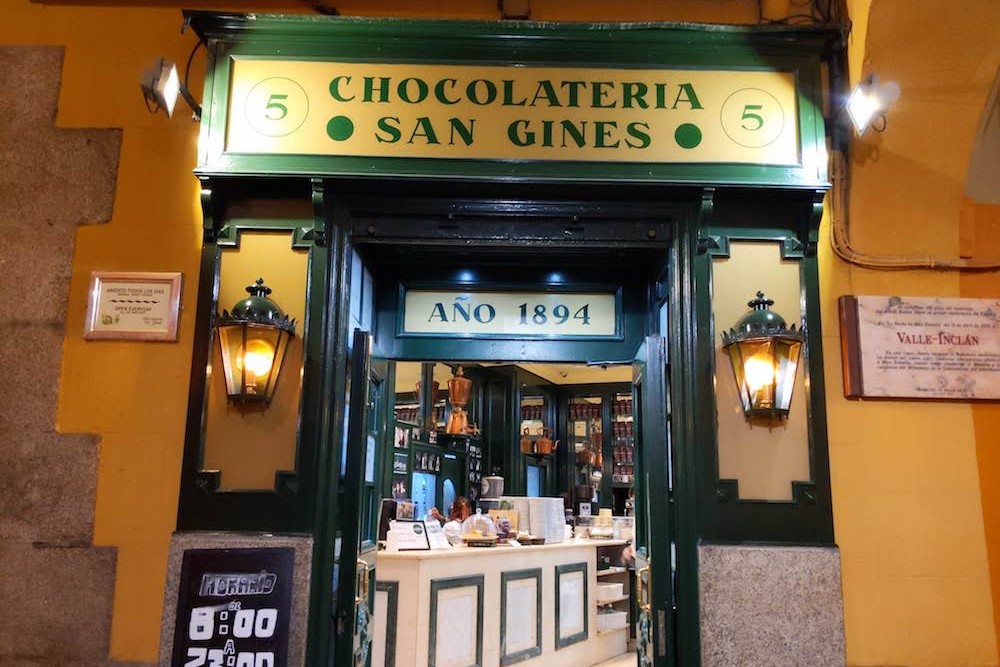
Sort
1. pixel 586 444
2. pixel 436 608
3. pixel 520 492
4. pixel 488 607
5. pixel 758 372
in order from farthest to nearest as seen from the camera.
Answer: pixel 586 444 < pixel 520 492 < pixel 488 607 < pixel 436 608 < pixel 758 372

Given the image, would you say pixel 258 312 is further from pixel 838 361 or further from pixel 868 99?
pixel 868 99

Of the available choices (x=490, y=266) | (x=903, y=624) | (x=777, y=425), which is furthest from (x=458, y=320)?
(x=903, y=624)

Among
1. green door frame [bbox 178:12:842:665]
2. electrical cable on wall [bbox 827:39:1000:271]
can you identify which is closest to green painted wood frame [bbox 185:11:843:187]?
green door frame [bbox 178:12:842:665]

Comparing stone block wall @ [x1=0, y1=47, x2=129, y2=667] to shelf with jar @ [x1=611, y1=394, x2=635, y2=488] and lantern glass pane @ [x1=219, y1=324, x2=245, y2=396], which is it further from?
shelf with jar @ [x1=611, y1=394, x2=635, y2=488]

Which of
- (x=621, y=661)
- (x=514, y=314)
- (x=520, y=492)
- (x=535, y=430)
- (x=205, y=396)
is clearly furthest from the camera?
(x=535, y=430)

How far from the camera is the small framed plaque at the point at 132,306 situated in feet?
11.9

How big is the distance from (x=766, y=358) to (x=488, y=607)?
3.27m

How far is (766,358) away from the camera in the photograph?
3387 millimetres

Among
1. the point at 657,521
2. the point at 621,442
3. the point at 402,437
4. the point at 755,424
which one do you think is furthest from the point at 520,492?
the point at 755,424

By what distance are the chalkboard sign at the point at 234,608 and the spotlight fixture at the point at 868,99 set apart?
2996mm

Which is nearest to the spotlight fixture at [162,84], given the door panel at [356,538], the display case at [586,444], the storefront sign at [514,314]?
the door panel at [356,538]

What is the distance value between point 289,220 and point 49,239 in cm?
114

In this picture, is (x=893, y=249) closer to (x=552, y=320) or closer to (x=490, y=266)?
(x=552, y=320)

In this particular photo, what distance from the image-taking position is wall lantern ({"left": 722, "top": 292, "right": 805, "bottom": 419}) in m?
3.38
